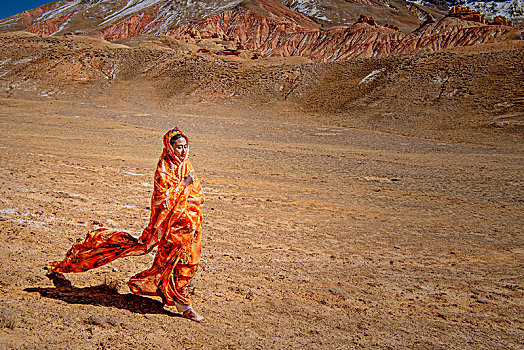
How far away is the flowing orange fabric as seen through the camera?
3830 mm

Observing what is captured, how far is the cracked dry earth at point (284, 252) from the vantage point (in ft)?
12.9

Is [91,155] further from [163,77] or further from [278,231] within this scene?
[163,77]

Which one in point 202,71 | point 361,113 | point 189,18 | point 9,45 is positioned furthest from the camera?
point 189,18

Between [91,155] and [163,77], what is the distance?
2595cm

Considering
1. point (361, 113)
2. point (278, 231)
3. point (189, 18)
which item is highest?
point (189, 18)

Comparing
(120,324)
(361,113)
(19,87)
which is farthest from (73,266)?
(19,87)

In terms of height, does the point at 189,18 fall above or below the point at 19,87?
above

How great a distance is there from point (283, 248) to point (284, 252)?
0.17 metres

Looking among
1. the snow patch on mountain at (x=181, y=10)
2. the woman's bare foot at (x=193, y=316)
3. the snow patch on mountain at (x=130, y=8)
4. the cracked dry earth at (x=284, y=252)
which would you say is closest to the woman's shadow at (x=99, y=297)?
the cracked dry earth at (x=284, y=252)

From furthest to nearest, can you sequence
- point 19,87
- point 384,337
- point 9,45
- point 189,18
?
point 189,18 < point 9,45 < point 19,87 < point 384,337

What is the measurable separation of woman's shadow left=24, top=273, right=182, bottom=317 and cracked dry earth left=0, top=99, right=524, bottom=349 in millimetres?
19

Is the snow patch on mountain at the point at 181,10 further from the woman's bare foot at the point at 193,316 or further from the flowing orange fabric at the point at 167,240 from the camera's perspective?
the woman's bare foot at the point at 193,316

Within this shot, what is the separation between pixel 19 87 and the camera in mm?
33000

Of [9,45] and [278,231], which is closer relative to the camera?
[278,231]
